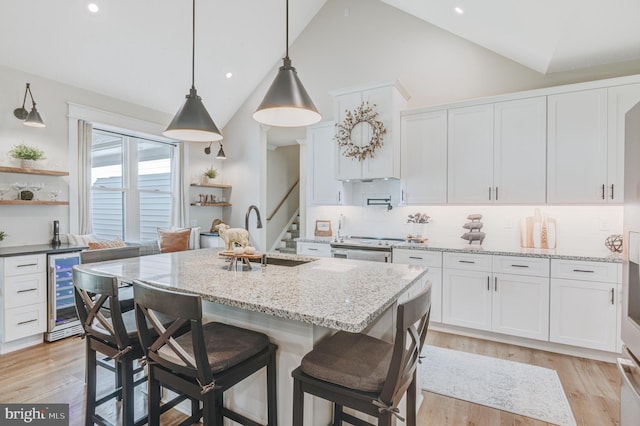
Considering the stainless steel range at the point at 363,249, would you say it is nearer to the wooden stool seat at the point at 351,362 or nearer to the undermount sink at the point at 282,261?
the undermount sink at the point at 282,261

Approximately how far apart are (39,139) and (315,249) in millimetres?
3497

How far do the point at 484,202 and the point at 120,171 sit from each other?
4938 millimetres

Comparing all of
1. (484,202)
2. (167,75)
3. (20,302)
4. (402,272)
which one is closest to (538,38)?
(484,202)

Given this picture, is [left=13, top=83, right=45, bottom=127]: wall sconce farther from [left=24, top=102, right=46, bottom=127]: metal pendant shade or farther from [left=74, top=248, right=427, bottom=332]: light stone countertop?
[left=74, top=248, right=427, bottom=332]: light stone countertop

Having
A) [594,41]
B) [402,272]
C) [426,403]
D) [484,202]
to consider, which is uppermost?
[594,41]

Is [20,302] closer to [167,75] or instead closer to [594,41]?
[167,75]

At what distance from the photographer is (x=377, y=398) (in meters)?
1.21

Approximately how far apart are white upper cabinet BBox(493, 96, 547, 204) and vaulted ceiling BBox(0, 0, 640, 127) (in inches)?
22.1

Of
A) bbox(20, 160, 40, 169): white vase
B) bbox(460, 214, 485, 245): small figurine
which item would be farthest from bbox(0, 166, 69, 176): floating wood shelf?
bbox(460, 214, 485, 245): small figurine

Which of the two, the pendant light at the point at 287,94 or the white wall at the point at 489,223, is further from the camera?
the white wall at the point at 489,223

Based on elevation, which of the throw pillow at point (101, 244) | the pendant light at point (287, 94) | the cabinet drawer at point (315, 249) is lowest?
the cabinet drawer at point (315, 249)

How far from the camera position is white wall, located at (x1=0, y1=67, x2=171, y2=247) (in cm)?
349

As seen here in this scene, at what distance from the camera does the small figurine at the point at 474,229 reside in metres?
3.80

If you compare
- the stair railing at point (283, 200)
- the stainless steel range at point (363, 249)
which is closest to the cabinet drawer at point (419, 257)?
the stainless steel range at point (363, 249)
